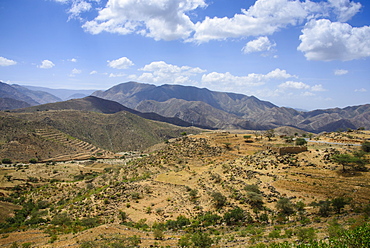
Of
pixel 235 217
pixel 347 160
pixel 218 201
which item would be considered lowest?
pixel 218 201

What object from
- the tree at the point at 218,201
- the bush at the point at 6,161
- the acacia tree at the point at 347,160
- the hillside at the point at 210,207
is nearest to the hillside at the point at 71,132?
the bush at the point at 6,161

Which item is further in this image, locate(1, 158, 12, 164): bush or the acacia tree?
locate(1, 158, 12, 164): bush

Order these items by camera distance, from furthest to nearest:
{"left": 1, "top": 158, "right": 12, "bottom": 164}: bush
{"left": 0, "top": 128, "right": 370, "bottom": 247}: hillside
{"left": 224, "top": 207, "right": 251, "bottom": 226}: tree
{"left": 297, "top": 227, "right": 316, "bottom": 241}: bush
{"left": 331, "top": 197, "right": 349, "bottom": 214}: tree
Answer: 1. {"left": 1, "top": 158, "right": 12, "bottom": 164}: bush
2. {"left": 224, "top": 207, "right": 251, "bottom": 226}: tree
3. {"left": 331, "top": 197, "right": 349, "bottom": 214}: tree
4. {"left": 0, "top": 128, "right": 370, "bottom": 247}: hillside
5. {"left": 297, "top": 227, "right": 316, "bottom": 241}: bush

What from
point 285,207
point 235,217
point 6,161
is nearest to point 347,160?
point 285,207

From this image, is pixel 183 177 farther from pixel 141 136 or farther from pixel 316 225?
pixel 141 136

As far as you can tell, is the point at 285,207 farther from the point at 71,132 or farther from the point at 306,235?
the point at 71,132

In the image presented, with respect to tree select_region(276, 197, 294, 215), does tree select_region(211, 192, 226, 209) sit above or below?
below

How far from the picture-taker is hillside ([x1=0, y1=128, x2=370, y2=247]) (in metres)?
18.5

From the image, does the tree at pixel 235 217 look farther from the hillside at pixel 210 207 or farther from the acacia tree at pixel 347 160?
the acacia tree at pixel 347 160

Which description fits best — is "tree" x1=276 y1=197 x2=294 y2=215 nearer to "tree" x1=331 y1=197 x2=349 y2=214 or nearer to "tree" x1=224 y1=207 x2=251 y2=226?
"tree" x1=224 y1=207 x2=251 y2=226

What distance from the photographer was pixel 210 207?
2788 cm

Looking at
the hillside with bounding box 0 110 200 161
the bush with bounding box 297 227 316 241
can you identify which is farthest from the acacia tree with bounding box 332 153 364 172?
the hillside with bounding box 0 110 200 161

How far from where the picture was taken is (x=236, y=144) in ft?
195

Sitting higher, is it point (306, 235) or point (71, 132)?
point (306, 235)
